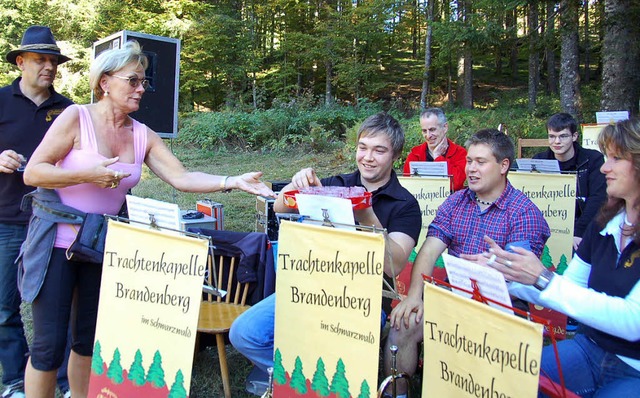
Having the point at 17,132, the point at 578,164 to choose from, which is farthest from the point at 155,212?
the point at 578,164

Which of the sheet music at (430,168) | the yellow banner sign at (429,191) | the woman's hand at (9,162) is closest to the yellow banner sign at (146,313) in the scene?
the woman's hand at (9,162)

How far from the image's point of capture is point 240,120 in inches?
595

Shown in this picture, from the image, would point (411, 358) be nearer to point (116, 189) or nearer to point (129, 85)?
point (116, 189)

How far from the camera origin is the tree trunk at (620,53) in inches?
269

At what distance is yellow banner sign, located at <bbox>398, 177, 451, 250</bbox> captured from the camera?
4242mm

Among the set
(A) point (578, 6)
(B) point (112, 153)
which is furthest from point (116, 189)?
(A) point (578, 6)

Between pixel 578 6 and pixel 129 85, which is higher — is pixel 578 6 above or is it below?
above

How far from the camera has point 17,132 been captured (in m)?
2.94

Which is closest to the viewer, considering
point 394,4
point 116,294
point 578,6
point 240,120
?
point 116,294

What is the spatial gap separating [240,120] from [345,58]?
9.66 m

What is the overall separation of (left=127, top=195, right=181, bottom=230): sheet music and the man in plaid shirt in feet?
3.98

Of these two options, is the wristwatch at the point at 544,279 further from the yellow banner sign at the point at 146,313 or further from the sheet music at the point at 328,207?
the yellow banner sign at the point at 146,313

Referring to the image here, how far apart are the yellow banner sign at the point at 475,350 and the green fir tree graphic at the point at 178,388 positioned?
93 cm

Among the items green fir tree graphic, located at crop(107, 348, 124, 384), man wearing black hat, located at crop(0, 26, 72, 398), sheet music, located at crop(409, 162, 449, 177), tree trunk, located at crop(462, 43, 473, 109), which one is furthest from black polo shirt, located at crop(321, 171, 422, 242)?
tree trunk, located at crop(462, 43, 473, 109)
